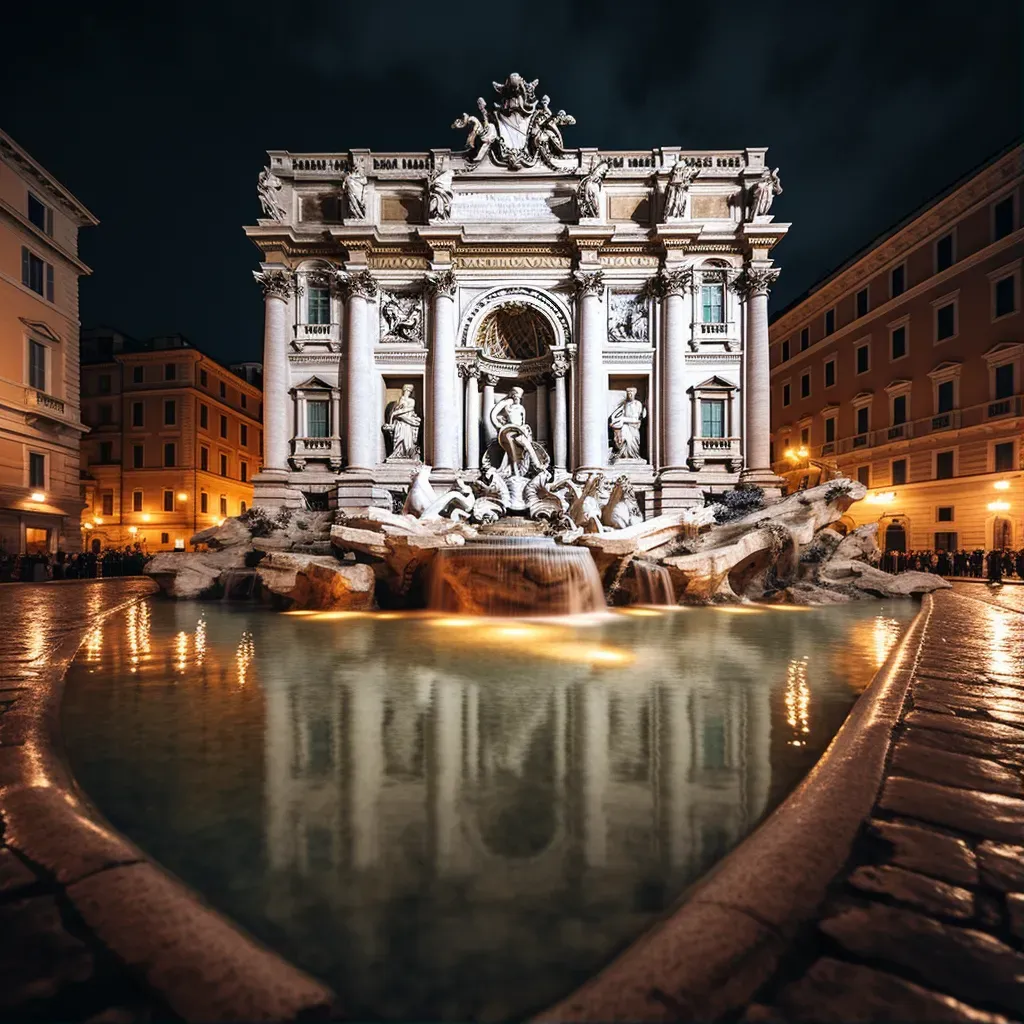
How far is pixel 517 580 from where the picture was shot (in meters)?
9.19

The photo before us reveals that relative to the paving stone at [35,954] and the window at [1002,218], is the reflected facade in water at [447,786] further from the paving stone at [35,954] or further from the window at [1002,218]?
the window at [1002,218]

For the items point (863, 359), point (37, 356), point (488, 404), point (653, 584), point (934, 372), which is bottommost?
point (653, 584)

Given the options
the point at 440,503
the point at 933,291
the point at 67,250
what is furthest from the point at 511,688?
the point at 67,250

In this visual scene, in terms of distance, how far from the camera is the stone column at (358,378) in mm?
18172

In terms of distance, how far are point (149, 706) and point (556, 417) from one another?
1632cm

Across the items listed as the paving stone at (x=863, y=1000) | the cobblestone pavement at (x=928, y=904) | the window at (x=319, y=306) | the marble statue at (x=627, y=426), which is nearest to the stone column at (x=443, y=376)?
the window at (x=319, y=306)

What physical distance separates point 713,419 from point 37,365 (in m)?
26.5

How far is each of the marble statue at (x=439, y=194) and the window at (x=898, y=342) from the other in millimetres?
20769

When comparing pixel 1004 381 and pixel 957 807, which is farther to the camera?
pixel 1004 381

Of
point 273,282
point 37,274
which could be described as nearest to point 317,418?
point 273,282

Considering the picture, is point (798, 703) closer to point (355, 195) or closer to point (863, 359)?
point (355, 195)

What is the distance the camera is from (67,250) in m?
22.6

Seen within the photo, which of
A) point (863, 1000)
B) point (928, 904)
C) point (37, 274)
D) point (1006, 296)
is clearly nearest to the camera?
point (863, 1000)

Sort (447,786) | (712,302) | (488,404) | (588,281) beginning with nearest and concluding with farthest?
1. (447,786)
2. (588,281)
3. (712,302)
4. (488,404)
